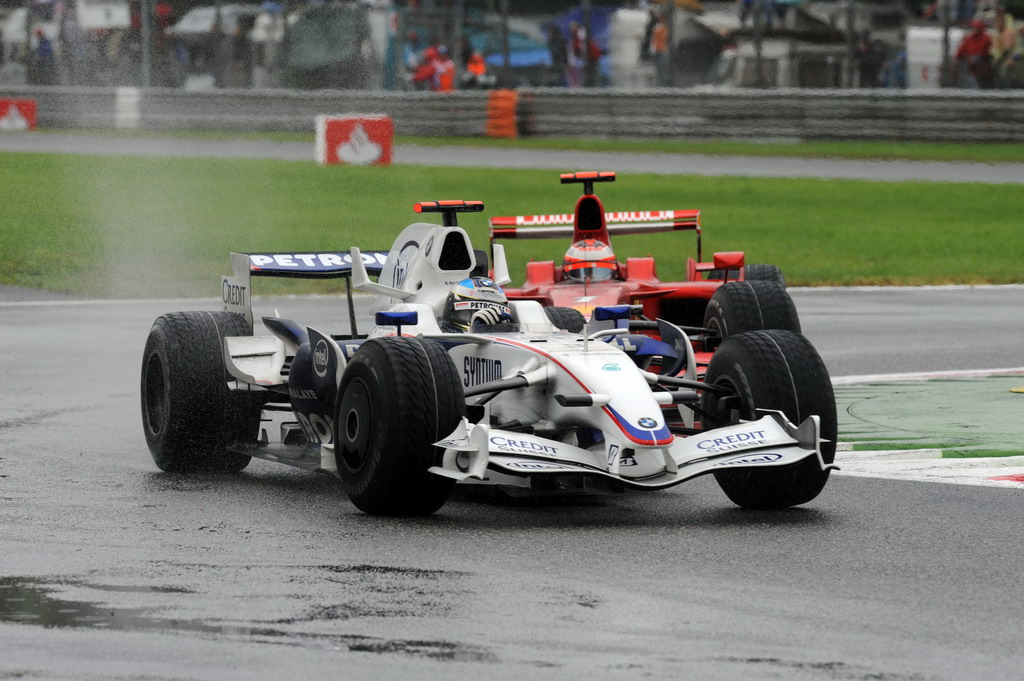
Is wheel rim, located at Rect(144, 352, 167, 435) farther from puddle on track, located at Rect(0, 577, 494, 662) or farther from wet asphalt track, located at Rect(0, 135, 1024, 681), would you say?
puddle on track, located at Rect(0, 577, 494, 662)

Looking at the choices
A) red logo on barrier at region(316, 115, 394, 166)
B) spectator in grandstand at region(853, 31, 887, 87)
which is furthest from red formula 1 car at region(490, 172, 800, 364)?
spectator in grandstand at region(853, 31, 887, 87)

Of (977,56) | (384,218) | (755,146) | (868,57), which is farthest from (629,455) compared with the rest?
(755,146)

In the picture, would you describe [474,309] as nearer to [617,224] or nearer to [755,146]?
[617,224]

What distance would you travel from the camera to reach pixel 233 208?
27625mm

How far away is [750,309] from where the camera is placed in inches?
457

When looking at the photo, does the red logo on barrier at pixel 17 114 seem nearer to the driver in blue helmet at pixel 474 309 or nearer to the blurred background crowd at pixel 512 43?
the blurred background crowd at pixel 512 43

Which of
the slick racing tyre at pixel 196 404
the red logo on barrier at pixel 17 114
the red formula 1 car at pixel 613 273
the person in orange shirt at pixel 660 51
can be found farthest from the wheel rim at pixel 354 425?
the red logo on barrier at pixel 17 114

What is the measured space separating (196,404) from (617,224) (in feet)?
17.9

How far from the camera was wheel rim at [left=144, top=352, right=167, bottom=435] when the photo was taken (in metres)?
9.87

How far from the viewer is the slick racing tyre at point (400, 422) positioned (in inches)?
313

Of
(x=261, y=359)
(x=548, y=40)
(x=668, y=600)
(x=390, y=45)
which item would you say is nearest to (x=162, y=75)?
(x=390, y=45)

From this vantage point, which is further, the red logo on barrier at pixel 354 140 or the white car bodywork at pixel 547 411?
the red logo on barrier at pixel 354 140

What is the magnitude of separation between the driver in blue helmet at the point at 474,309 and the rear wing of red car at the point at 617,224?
4.15 meters

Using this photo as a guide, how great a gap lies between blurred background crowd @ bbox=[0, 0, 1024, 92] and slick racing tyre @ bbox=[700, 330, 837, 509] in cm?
2616
